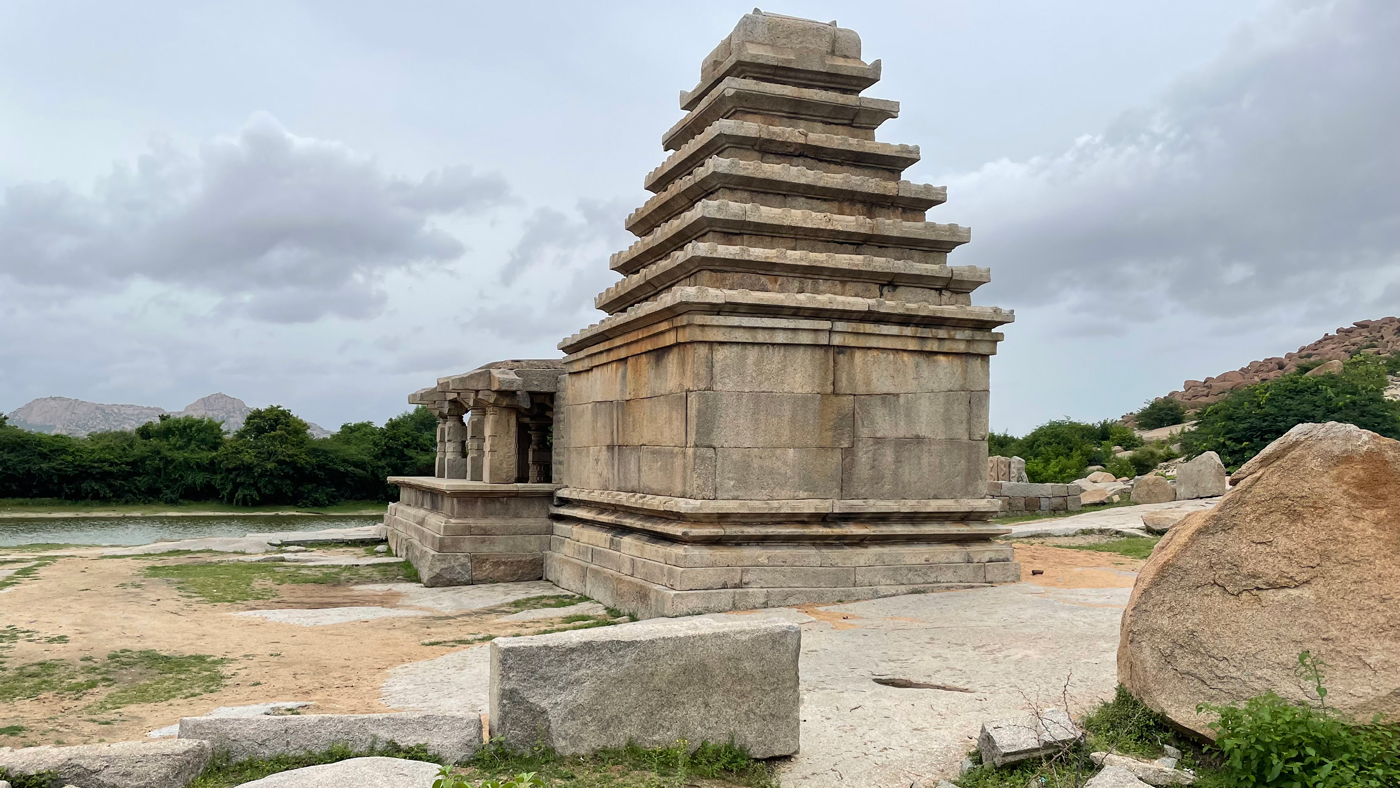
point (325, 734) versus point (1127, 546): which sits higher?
point (1127, 546)

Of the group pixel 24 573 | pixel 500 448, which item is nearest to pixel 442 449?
pixel 500 448

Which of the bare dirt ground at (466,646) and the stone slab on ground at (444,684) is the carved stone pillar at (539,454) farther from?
the stone slab on ground at (444,684)

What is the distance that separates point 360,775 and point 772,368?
633cm

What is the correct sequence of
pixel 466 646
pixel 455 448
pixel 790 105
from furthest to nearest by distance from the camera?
1. pixel 455 448
2. pixel 790 105
3. pixel 466 646

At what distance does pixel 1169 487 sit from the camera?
20500 mm

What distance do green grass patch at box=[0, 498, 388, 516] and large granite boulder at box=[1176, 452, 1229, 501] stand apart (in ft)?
82.9

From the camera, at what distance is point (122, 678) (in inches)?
285

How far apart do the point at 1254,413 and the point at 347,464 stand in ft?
99.6

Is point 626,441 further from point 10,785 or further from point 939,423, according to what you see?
point 10,785

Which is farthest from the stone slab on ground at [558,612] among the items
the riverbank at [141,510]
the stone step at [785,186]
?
the riverbank at [141,510]

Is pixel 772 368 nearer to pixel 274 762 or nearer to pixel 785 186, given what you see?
pixel 785 186

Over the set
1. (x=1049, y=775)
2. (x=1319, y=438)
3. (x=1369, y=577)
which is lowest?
(x=1049, y=775)

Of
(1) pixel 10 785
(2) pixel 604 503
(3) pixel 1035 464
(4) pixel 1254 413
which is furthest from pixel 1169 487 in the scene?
(1) pixel 10 785

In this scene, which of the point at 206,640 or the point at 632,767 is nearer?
the point at 632,767
